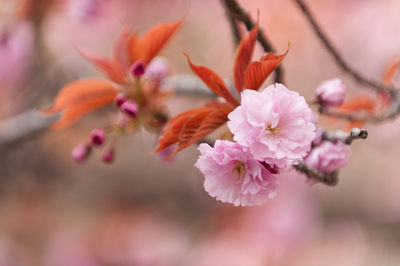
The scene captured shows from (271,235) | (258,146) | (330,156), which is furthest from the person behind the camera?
(271,235)

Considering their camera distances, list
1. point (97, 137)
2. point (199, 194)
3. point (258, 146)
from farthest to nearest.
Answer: point (199, 194), point (97, 137), point (258, 146)

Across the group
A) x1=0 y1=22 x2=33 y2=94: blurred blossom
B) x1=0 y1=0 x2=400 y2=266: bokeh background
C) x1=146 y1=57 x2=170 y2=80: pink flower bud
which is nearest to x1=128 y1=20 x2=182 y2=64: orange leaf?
x1=146 y1=57 x2=170 y2=80: pink flower bud

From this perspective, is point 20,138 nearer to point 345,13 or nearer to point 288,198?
point 288,198

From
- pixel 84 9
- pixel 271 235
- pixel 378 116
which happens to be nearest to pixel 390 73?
pixel 378 116

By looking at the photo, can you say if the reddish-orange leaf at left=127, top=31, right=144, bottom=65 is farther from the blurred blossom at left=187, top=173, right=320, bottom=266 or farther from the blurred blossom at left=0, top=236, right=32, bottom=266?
the blurred blossom at left=0, top=236, right=32, bottom=266

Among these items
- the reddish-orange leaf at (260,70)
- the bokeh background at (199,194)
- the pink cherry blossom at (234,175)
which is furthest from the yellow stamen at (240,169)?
the bokeh background at (199,194)

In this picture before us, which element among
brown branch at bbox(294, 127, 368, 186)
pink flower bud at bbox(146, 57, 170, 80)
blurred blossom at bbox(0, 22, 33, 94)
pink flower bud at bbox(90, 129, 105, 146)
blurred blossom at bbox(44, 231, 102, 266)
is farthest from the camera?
blurred blossom at bbox(44, 231, 102, 266)

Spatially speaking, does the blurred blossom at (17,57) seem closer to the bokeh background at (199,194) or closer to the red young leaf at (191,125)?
the bokeh background at (199,194)

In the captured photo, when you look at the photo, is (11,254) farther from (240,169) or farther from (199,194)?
(240,169)
